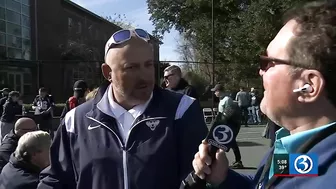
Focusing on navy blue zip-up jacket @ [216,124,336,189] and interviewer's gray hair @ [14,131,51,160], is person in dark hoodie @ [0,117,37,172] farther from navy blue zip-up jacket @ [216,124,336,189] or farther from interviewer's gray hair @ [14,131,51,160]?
navy blue zip-up jacket @ [216,124,336,189]

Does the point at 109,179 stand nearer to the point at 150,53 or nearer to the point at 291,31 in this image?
the point at 150,53

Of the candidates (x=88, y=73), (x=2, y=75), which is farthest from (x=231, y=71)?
(x=2, y=75)

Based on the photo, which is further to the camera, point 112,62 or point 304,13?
point 112,62

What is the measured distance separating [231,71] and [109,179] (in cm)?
2283

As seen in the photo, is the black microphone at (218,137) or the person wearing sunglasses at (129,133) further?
the person wearing sunglasses at (129,133)

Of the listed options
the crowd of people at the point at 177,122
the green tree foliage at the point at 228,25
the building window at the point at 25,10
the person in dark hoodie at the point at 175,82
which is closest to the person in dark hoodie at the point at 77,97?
the person in dark hoodie at the point at 175,82

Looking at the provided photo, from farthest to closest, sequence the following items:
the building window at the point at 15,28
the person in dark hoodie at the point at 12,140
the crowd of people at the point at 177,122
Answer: the building window at the point at 15,28, the person in dark hoodie at the point at 12,140, the crowd of people at the point at 177,122

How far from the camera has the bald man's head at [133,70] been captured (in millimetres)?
2436

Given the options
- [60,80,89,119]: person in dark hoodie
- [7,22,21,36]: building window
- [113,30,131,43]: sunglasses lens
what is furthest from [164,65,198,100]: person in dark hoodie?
[7,22,21,36]: building window

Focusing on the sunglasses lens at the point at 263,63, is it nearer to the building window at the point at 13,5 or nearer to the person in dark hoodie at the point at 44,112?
the person in dark hoodie at the point at 44,112

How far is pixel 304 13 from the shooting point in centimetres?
154

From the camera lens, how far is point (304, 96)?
1508 millimetres

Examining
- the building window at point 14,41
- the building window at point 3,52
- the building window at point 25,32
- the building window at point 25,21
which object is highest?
the building window at point 25,21

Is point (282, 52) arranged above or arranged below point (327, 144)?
above
